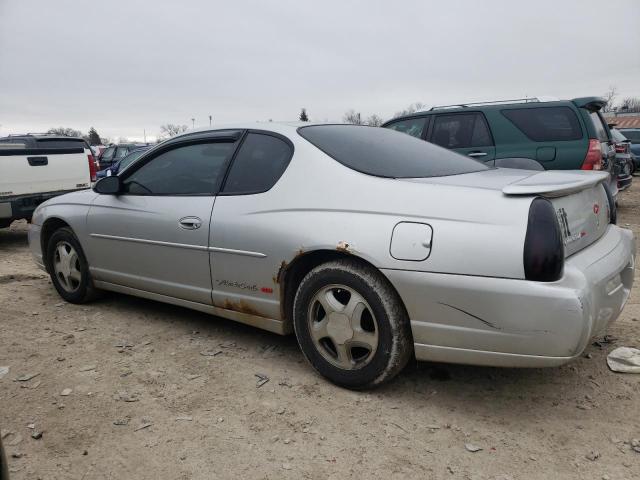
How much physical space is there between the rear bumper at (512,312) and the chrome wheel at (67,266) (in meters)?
2.95

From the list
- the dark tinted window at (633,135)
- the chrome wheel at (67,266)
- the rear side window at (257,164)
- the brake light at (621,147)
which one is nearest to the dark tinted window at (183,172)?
the rear side window at (257,164)

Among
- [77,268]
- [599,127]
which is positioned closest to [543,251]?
[77,268]

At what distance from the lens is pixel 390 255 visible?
2.44 meters

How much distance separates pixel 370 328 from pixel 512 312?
0.74m

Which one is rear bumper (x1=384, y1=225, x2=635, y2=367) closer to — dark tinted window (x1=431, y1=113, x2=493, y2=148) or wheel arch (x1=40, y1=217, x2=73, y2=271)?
wheel arch (x1=40, y1=217, x2=73, y2=271)

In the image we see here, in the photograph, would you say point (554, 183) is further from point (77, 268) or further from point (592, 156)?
point (592, 156)

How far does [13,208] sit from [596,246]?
6.89m

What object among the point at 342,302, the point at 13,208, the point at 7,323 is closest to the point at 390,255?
the point at 342,302

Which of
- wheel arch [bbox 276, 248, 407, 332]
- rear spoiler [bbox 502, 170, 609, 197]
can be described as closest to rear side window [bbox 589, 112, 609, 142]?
rear spoiler [bbox 502, 170, 609, 197]

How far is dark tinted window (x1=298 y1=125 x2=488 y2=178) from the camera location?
2.84 m

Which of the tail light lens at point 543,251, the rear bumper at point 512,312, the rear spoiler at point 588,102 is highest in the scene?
the rear spoiler at point 588,102

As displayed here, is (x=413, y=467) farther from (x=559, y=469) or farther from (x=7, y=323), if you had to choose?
(x=7, y=323)

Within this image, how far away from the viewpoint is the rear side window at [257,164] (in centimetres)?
305

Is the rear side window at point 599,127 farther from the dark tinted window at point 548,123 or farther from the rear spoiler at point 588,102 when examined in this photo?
the dark tinted window at point 548,123
